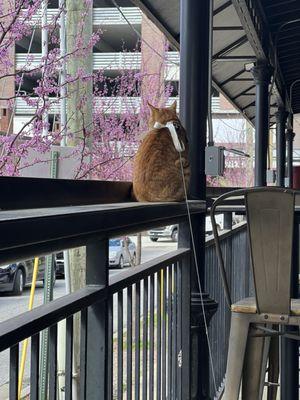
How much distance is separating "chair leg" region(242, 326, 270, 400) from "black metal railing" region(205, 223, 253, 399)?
0.79 meters

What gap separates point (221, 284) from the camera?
11.0ft

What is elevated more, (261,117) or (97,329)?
(261,117)

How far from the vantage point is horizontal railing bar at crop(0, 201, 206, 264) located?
86cm

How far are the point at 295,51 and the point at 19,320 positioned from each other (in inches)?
265

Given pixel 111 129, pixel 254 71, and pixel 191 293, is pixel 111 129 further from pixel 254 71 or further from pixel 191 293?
pixel 191 293

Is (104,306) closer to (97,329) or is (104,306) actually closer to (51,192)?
(97,329)

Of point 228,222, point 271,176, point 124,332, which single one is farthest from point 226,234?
point 271,176

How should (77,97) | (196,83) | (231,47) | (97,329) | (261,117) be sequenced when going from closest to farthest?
(97,329) → (196,83) → (77,97) → (231,47) → (261,117)

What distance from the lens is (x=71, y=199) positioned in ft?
5.74

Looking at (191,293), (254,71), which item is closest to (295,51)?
(254,71)

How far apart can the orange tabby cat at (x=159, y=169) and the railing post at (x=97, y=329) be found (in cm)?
103

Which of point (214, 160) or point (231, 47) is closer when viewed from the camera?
point (214, 160)

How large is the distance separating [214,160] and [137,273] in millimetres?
1244

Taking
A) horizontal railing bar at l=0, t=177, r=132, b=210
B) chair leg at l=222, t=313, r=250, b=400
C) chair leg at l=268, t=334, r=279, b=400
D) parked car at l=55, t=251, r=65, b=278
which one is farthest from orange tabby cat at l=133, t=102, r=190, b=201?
parked car at l=55, t=251, r=65, b=278
